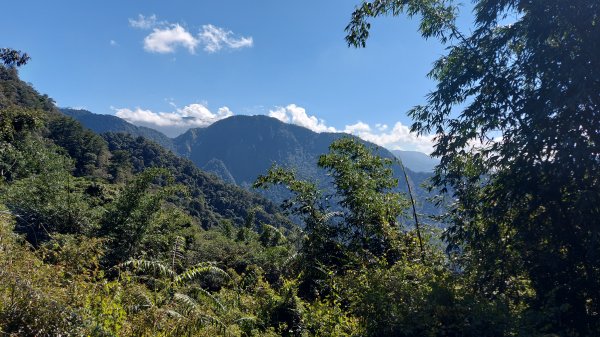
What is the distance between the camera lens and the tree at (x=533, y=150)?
4.80 metres

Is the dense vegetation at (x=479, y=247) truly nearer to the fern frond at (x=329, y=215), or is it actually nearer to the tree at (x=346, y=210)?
the tree at (x=346, y=210)

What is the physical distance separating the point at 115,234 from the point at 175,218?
4.13m

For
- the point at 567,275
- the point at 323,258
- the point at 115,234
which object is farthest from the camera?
the point at 115,234

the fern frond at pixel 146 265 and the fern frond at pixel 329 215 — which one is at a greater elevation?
the fern frond at pixel 329 215

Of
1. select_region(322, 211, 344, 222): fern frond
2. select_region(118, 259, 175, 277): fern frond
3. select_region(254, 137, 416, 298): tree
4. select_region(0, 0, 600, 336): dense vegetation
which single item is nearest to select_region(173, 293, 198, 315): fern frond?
select_region(0, 0, 600, 336): dense vegetation

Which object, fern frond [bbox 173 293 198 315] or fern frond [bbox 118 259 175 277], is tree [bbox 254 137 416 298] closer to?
fern frond [bbox 118 259 175 277]

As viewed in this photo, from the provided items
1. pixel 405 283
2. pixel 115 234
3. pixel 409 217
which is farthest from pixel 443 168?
pixel 115 234

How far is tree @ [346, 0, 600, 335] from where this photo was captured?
4801mm

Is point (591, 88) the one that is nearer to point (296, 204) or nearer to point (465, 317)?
point (465, 317)

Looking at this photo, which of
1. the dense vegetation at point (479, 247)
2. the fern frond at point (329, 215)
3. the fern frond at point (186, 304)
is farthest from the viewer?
the fern frond at point (329, 215)

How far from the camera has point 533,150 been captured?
16.7 feet

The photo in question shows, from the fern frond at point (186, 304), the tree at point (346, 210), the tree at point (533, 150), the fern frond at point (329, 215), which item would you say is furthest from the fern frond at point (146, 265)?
the tree at point (533, 150)

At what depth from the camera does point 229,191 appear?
339ft

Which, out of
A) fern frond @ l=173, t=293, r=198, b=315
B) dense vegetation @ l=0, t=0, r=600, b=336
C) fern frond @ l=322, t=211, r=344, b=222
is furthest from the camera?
fern frond @ l=322, t=211, r=344, b=222
